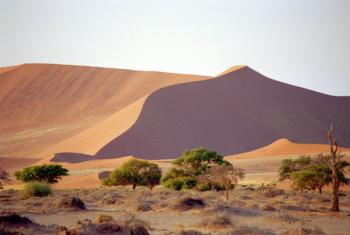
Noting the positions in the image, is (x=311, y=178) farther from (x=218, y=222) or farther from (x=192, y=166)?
(x=218, y=222)

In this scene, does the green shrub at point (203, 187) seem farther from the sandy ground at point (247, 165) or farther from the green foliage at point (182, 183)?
the sandy ground at point (247, 165)

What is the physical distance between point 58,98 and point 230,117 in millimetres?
56165

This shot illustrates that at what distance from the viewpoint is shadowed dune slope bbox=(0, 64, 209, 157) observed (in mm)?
112812

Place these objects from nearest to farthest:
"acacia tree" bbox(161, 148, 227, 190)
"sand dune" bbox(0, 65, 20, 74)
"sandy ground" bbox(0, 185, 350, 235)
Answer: "sandy ground" bbox(0, 185, 350, 235)
"acacia tree" bbox(161, 148, 227, 190)
"sand dune" bbox(0, 65, 20, 74)

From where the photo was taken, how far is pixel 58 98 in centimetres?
14138

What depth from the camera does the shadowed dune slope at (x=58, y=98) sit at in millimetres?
112812

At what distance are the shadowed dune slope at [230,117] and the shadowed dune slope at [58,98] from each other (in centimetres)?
2049

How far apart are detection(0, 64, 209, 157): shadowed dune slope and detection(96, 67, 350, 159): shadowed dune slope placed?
67.2 feet

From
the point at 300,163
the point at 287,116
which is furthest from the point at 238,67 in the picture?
the point at 300,163

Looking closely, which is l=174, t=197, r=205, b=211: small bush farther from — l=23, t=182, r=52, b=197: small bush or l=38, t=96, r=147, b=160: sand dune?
l=38, t=96, r=147, b=160: sand dune

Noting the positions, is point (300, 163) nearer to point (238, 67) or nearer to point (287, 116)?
point (287, 116)

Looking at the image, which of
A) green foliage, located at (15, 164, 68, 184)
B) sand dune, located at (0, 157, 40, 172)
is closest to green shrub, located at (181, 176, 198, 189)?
green foliage, located at (15, 164, 68, 184)

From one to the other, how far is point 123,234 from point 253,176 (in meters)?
40.5

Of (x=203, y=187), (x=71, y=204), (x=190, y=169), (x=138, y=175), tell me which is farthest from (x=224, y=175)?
(x=71, y=204)
